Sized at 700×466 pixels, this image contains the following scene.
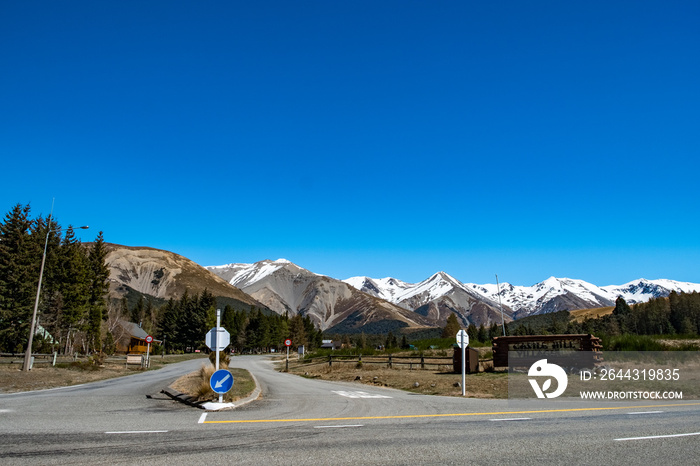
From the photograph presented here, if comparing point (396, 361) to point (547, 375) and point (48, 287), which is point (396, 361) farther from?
point (48, 287)

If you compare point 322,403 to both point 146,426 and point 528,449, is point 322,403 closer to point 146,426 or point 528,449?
point 146,426

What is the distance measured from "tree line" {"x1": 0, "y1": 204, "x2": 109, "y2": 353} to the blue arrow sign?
32576mm

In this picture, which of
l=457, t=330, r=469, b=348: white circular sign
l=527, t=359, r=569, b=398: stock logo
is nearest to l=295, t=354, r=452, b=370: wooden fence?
l=527, t=359, r=569, b=398: stock logo

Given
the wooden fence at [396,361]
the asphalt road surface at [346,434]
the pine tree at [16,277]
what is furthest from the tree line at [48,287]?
the asphalt road surface at [346,434]

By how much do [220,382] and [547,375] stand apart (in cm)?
1964

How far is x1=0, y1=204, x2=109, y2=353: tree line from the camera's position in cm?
4997

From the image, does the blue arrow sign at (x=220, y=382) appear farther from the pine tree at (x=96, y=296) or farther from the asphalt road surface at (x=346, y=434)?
the pine tree at (x=96, y=296)

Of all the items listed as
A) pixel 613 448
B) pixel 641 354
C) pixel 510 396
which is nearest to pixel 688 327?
pixel 641 354

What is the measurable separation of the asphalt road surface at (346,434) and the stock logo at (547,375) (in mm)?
5852

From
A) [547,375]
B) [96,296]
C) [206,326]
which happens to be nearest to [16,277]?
[96,296]

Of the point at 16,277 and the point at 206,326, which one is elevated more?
the point at 16,277

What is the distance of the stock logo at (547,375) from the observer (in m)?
21.7

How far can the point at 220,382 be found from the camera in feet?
48.4

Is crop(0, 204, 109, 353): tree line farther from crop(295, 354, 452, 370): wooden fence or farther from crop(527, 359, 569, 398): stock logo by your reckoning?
crop(527, 359, 569, 398): stock logo
